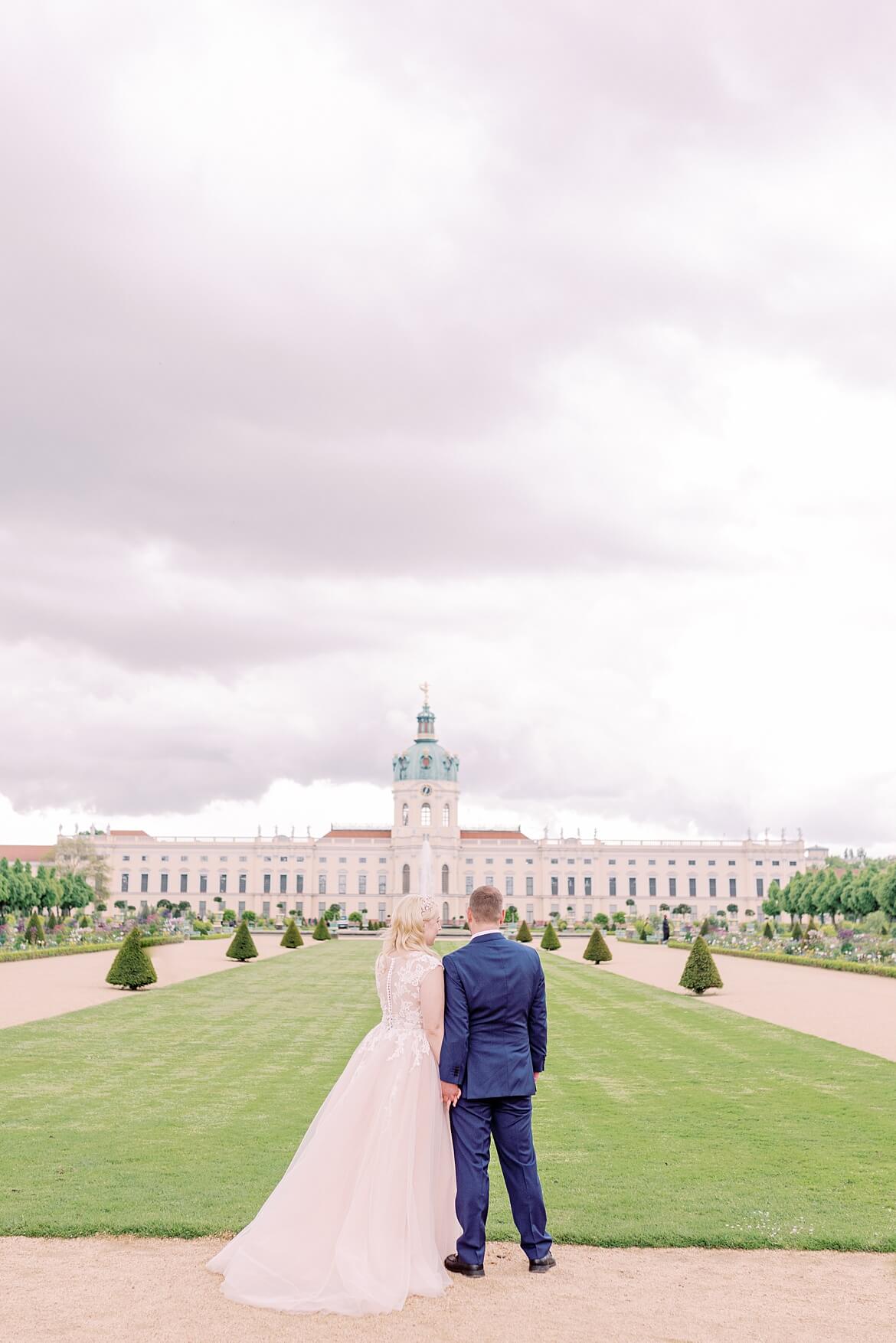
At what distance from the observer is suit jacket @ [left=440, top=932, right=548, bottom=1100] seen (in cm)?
634

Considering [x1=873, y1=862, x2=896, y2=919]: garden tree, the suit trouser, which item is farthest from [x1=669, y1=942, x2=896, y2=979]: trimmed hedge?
the suit trouser

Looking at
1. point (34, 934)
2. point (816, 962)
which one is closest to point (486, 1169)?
point (816, 962)

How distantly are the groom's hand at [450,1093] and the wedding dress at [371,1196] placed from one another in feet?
0.46

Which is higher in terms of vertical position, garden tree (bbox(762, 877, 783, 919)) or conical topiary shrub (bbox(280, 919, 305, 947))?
garden tree (bbox(762, 877, 783, 919))

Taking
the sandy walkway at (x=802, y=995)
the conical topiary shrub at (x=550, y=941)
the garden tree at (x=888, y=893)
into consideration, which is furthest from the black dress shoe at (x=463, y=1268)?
the garden tree at (x=888, y=893)

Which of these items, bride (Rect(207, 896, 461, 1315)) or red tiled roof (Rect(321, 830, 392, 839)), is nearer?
bride (Rect(207, 896, 461, 1315))

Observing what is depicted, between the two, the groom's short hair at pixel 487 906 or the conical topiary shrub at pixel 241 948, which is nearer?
the groom's short hair at pixel 487 906

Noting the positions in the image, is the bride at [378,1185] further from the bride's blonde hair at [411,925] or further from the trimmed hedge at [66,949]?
the trimmed hedge at [66,949]

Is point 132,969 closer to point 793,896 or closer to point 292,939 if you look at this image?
point 292,939

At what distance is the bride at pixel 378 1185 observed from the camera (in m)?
5.98

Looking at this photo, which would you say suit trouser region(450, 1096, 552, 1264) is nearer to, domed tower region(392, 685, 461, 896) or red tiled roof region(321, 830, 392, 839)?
domed tower region(392, 685, 461, 896)

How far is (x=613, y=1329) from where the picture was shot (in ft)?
18.2

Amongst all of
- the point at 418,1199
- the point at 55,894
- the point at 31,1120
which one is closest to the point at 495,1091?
the point at 418,1199

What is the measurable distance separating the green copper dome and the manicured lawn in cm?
9876
